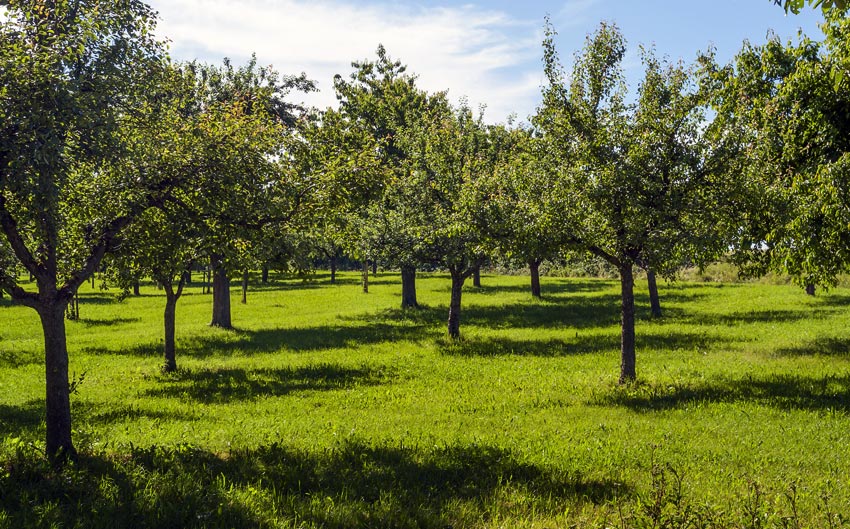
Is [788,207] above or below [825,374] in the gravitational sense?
above

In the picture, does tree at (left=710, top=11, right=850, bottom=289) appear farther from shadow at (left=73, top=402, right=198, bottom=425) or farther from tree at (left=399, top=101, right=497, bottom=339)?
shadow at (left=73, top=402, right=198, bottom=425)

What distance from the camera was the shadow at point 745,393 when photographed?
14531mm

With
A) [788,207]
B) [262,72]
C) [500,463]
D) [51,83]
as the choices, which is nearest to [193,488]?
[500,463]

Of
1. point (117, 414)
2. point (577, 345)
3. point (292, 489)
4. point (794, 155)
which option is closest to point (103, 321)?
point (117, 414)

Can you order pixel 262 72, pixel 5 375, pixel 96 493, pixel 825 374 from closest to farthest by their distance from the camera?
pixel 96 493
pixel 825 374
pixel 5 375
pixel 262 72

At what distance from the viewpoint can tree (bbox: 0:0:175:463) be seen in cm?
841

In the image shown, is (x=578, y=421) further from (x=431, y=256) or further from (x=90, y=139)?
(x=431, y=256)

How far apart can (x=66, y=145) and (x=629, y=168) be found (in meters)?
11.9

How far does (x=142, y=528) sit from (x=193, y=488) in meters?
1.20

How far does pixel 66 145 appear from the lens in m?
8.62

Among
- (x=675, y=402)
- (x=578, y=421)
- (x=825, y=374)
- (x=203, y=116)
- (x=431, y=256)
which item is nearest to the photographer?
(x=203, y=116)

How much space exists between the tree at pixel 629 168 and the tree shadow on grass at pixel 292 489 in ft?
24.0

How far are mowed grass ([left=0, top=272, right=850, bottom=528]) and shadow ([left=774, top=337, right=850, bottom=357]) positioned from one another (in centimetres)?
11

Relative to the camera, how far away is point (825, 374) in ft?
57.6
